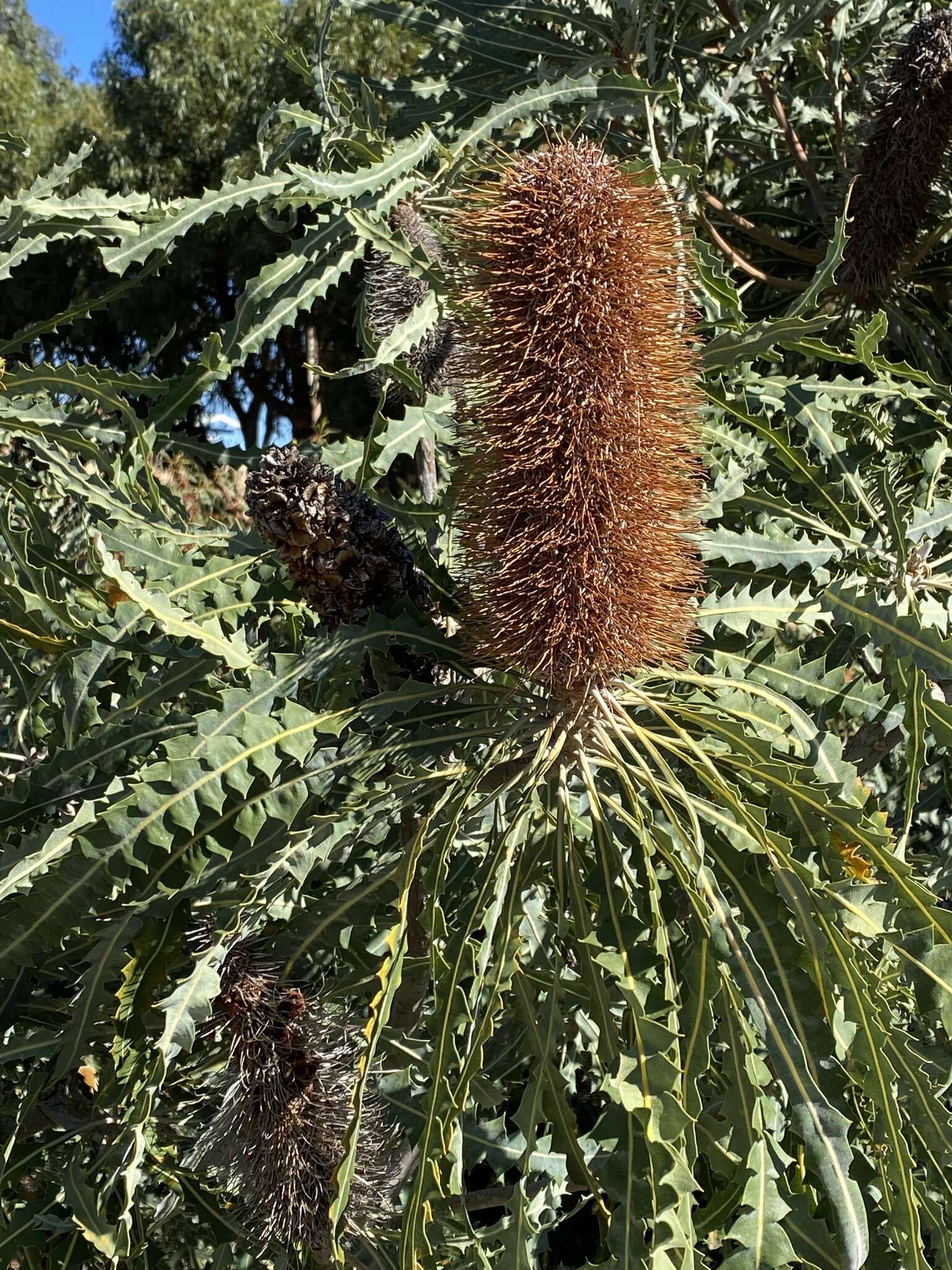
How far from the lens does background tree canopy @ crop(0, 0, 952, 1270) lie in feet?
4.23

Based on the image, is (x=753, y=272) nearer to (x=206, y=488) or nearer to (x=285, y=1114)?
(x=285, y=1114)

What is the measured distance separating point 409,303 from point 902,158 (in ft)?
3.76

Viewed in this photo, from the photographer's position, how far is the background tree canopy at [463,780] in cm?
129

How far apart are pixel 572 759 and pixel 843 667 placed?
0.43 metres

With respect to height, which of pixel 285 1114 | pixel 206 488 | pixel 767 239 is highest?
pixel 767 239

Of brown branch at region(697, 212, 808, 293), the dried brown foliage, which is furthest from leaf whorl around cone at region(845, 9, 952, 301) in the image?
the dried brown foliage

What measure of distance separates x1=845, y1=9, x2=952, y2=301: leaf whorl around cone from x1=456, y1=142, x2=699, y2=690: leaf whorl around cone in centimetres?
124

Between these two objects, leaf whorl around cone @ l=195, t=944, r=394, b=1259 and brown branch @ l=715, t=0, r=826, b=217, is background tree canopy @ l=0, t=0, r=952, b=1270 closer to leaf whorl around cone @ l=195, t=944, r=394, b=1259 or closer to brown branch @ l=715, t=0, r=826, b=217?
leaf whorl around cone @ l=195, t=944, r=394, b=1259

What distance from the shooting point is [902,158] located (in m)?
2.57

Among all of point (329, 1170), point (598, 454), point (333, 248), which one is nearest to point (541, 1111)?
point (329, 1170)

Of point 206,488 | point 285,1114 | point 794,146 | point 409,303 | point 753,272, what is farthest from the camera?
point 206,488

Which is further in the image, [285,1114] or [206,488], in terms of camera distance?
[206,488]

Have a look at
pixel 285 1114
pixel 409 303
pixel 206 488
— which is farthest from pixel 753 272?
pixel 206 488

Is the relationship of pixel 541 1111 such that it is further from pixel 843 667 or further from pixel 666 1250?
pixel 843 667
